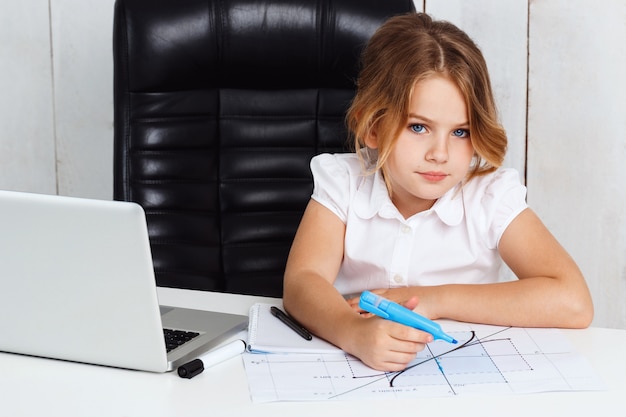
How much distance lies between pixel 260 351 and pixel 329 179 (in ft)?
1.65

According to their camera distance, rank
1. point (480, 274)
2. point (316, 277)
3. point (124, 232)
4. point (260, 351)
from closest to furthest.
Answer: point (124, 232)
point (260, 351)
point (316, 277)
point (480, 274)

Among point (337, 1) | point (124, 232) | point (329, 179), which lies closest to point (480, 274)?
point (329, 179)

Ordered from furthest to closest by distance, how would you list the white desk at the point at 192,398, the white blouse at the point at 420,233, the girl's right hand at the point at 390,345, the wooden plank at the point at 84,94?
the wooden plank at the point at 84,94 → the white blouse at the point at 420,233 → the girl's right hand at the point at 390,345 → the white desk at the point at 192,398

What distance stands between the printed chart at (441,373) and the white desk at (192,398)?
19 millimetres

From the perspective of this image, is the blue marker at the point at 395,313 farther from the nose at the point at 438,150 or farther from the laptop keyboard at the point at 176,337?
the nose at the point at 438,150

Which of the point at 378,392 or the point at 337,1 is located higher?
the point at 337,1

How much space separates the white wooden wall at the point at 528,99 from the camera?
87.7 inches

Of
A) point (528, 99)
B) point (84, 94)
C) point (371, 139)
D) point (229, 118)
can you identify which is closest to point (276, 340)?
point (371, 139)

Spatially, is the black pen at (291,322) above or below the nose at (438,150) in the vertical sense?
below

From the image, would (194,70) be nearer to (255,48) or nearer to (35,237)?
(255,48)

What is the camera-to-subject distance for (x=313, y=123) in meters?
1.82

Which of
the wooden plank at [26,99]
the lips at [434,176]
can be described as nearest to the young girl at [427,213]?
the lips at [434,176]

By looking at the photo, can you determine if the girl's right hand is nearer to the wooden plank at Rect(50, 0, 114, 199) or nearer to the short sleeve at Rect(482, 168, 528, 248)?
the short sleeve at Rect(482, 168, 528, 248)

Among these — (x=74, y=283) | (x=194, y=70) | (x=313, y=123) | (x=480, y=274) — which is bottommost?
(x=480, y=274)
